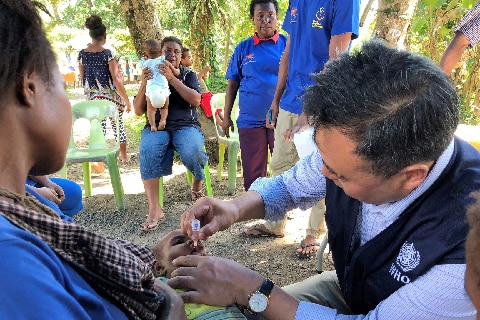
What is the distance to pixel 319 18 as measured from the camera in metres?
3.22

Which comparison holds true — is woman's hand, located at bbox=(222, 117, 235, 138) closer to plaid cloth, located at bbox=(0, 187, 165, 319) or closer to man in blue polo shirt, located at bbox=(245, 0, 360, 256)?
man in blue polo shirt, located at bbox=(245, 0, 360, 256)

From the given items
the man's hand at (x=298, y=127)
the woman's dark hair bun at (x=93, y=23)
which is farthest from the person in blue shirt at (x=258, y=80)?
the woman's dark hair bun at (x=93, y=23)

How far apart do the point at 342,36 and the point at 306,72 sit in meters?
0.41

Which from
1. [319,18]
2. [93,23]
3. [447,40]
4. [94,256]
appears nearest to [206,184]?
[319,18]

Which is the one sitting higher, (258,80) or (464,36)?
(464,36)

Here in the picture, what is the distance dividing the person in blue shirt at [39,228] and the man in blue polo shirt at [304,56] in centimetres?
218

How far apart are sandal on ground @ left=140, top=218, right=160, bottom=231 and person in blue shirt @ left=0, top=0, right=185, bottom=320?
3.14 metres

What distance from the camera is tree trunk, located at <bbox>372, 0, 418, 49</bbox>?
4211 mm

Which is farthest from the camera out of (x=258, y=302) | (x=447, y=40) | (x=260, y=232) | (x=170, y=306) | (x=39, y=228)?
(x=447, y=40)

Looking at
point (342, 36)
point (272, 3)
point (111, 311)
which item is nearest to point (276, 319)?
point (111, 311)

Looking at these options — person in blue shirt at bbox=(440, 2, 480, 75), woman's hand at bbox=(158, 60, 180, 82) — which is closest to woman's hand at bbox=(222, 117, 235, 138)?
woman's hand at bbox=(158, 60, 180, 82)

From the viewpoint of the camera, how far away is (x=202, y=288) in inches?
56.7

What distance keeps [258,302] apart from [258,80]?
3.10 meters

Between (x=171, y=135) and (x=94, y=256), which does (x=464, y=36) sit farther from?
(x=94, y=256)
